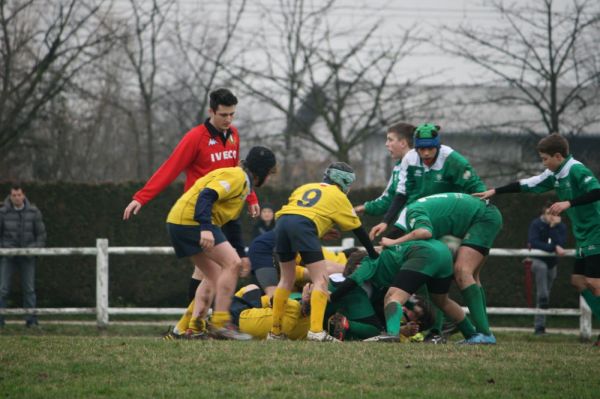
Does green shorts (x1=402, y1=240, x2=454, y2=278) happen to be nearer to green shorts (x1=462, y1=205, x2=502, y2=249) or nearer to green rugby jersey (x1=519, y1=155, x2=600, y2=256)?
green shorts (x1=462, y1=205, x2=502, y2=249)

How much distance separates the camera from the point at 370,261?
30.2 ft

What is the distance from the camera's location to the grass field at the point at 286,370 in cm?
582

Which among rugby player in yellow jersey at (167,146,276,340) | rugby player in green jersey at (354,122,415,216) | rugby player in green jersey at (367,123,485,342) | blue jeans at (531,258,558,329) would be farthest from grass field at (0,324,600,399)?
blue jeans at (531,258,558,329)

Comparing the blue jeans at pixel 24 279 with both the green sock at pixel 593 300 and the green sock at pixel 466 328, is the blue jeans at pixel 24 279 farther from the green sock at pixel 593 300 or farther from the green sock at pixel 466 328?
the green sock at pixel 593 300

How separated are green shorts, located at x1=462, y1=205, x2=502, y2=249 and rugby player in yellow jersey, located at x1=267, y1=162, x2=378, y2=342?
0.96 metres

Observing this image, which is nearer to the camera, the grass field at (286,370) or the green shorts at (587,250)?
the grass field at (286,370)

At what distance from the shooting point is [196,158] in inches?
362

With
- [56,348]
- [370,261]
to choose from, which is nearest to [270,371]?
[56,348]

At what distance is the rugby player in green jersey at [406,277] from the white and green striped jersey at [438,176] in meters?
0.88

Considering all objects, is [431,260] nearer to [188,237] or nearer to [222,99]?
[188,237]

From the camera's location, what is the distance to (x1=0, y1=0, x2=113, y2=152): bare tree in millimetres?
17625

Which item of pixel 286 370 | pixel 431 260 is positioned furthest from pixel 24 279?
pixel 286 370

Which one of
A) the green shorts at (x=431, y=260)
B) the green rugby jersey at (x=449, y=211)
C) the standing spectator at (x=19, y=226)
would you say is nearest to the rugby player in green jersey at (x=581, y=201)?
the green rugby jersey at (x=449, y=211)

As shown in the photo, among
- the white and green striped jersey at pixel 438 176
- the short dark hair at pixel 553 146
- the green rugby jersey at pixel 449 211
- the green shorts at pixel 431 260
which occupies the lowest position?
the green shorts at pixel 431 260
